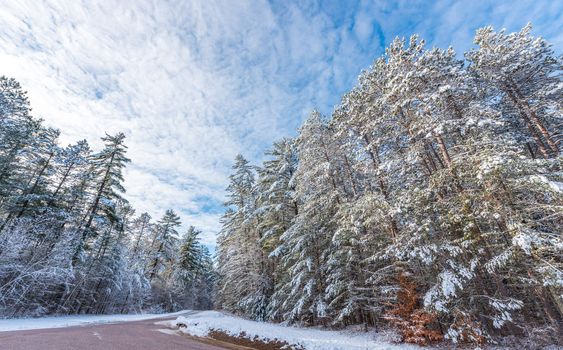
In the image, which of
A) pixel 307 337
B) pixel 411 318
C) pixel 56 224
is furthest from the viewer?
pixel 56 224

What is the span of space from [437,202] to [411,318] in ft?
16.2

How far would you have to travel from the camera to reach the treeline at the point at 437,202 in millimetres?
8633

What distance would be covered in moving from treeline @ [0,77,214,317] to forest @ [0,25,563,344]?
163mm

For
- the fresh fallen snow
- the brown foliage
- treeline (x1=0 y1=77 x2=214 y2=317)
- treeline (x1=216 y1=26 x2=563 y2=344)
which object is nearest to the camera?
treeline (x1=216 y1=26 x2=563 y2=344)

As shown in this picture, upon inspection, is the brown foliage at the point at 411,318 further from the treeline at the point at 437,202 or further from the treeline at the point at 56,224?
the treeline at the point at 56,224

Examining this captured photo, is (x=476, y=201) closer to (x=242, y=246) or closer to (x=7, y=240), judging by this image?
(x=242, y=246)

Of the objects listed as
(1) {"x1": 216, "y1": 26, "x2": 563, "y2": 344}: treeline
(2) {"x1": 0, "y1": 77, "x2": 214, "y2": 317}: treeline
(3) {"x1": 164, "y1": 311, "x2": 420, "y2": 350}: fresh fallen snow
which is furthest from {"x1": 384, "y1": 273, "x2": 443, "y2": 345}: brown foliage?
(2) {"x1": 0, "y1": 77, "x2": 214, "y2": 317}: treeline

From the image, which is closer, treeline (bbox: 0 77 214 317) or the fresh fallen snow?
the fresh fallen snow

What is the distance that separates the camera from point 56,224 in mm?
20188

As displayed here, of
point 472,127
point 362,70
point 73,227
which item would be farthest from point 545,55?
point 73,227

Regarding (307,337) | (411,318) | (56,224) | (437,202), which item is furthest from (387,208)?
(56,224)

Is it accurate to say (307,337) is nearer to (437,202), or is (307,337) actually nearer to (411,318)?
(411,318)

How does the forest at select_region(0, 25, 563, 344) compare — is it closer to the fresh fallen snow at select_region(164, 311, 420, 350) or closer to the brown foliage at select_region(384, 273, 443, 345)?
the brown foliage at select_region(384, 273, 443, 345)

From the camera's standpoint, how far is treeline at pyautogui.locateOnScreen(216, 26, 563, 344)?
340 inches
